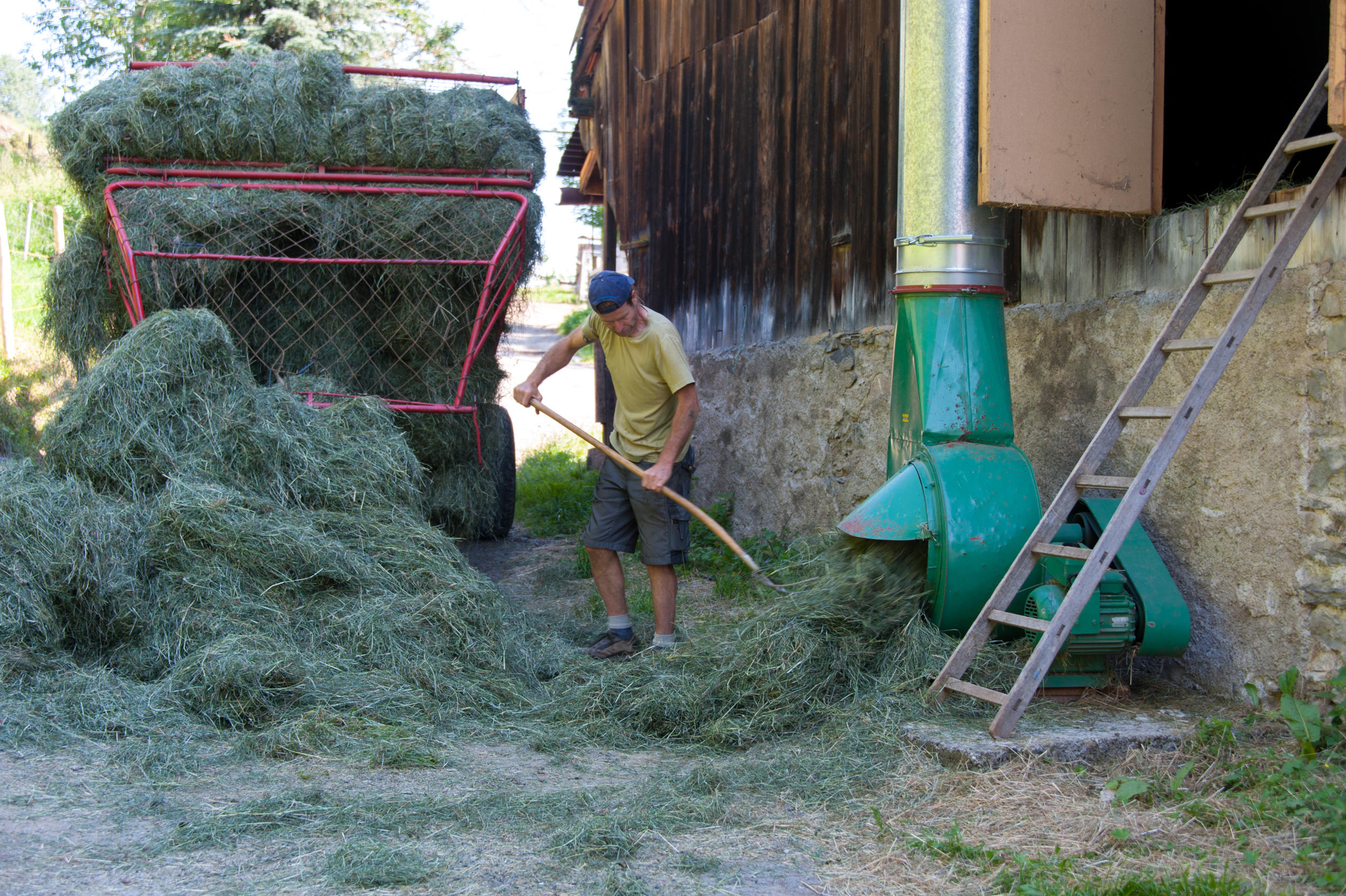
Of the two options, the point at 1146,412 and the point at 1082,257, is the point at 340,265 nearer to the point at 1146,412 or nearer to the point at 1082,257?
the point at 1082,257

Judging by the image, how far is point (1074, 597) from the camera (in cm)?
336

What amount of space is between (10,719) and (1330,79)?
455cm

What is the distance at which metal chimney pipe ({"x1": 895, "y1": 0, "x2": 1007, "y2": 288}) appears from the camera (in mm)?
A: 4047

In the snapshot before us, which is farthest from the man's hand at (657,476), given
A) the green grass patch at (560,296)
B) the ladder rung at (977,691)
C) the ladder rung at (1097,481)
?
the green grass patch at (560,296)

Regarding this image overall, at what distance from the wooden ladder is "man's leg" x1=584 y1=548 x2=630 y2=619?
72.5 inches

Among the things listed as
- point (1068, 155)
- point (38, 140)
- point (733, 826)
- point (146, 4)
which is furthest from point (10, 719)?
point (38, 140)

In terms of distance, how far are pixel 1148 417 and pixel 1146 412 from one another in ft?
0.12

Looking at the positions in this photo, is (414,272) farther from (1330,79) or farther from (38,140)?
(38,140)

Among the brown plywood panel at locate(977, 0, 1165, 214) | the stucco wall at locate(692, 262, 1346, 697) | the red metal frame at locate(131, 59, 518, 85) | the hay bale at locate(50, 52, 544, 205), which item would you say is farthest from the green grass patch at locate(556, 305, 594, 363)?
the brown plywood panel at locate(977, 0, 1165, 214)

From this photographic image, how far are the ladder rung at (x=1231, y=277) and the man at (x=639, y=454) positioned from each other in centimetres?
211

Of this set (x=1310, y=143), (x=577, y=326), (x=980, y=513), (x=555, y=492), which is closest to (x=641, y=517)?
(x=980, y=513)

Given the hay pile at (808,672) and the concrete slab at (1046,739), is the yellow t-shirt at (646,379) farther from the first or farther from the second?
the concrete slab at (1046,739)

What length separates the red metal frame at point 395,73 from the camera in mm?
6043

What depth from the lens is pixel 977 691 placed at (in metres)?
3.43
